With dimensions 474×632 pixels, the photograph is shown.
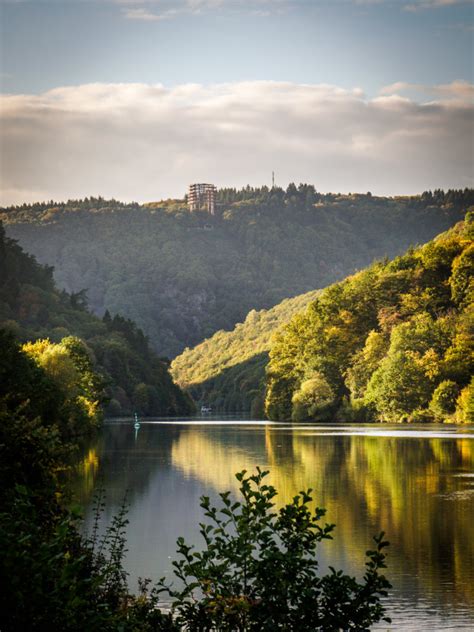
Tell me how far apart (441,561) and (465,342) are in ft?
277

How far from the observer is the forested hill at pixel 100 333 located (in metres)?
154

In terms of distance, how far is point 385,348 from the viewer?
123312 millimetres

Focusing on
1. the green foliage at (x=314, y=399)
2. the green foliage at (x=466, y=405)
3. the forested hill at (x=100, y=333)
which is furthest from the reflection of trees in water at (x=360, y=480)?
the forested hill at (x=100, y=333)

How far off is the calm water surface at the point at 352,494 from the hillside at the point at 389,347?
2931 cm

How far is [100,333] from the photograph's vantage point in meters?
172

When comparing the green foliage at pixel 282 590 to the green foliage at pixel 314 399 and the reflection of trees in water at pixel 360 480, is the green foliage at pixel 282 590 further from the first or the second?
the green foliage at pixel 314 399

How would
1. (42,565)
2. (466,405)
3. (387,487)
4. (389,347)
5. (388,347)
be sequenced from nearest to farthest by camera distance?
(42,565) < (387,487) < (466,405) < (389,347) < (388,347)

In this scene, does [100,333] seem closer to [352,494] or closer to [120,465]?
[120,465]

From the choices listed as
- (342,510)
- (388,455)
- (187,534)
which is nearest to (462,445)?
(388,455)

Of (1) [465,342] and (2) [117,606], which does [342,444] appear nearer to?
(1) [465,342]

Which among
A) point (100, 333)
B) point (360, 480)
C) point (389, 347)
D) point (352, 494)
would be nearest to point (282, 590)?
point (352, 494)

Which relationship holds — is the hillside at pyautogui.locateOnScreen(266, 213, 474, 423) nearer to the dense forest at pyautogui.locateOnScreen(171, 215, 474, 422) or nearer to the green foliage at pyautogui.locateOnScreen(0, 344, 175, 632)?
the dense forest at pyautogui.locateOnScreen(171, 215, 474, 422)

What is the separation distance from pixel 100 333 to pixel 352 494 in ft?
446

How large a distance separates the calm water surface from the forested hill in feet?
226
